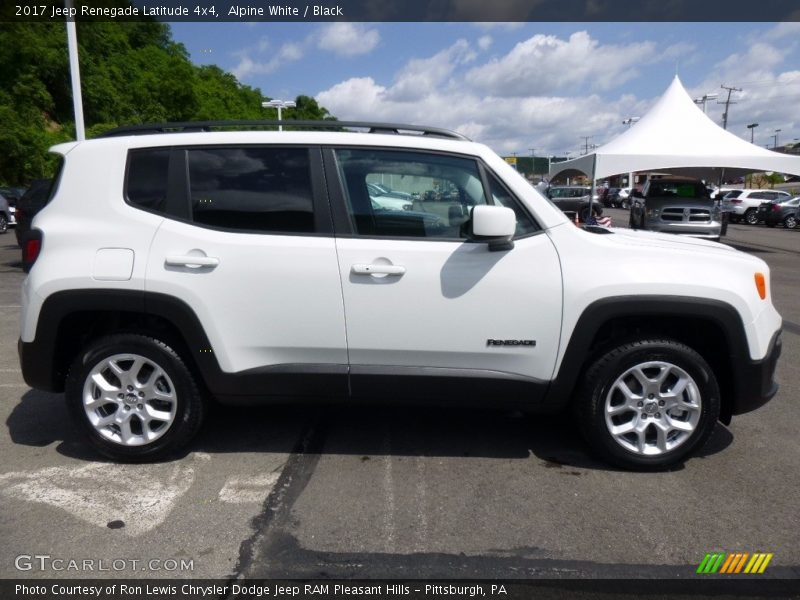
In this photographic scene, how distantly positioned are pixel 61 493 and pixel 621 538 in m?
2.83

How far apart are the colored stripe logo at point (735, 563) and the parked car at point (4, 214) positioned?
22.6 m

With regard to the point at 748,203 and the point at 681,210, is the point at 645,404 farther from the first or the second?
the point at 748,203

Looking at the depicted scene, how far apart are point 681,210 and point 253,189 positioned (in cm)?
1529

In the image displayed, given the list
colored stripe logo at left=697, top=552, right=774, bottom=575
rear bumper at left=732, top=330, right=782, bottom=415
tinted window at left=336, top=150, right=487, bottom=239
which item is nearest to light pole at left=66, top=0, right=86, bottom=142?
tinted window at left=336, top=150, right=487, bottom=239

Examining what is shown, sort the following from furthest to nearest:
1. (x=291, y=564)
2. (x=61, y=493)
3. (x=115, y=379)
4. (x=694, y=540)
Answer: (x=115, y=379), (x=61, y=493), (x=694, y=540), (x=291, y=564)

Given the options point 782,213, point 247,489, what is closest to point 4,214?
point 247,489

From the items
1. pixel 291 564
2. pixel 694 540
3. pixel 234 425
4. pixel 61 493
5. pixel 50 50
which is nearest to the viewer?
pixel 291 564

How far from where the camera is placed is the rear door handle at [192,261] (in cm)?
355

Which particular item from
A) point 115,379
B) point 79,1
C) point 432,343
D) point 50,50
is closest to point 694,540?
point 432,343

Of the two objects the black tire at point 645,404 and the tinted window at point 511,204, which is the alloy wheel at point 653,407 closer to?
the black tire at point 645,404

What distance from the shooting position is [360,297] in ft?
11.6

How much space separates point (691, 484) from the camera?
3.62 metres

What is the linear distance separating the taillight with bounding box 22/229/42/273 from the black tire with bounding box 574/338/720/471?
10.2 feet

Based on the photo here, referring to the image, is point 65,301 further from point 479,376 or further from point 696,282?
point 696,282
